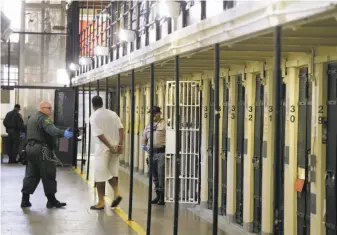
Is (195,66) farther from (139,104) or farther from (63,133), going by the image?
(139,104)

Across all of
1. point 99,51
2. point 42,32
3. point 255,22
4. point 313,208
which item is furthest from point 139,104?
point 255,22

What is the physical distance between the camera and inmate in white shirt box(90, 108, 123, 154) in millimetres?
10539

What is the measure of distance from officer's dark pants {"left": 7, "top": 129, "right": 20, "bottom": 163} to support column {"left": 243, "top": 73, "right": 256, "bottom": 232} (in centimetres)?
1186

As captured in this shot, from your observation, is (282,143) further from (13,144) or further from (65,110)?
(13,144)

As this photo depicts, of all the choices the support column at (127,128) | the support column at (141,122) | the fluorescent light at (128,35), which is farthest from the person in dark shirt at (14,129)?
the fluorescent light at (128,35)

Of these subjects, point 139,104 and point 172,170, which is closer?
point 172,170

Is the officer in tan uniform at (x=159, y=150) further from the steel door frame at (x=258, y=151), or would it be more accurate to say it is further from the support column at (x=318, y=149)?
the support column at (x=318, y=149)

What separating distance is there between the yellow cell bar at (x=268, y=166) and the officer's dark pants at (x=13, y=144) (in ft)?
41.2

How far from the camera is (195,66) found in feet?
33.0

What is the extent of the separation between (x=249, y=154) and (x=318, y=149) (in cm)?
204

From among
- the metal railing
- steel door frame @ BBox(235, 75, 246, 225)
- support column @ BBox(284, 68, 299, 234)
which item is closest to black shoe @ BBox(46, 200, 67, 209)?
the metal railing

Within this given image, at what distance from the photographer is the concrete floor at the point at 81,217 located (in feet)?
30.1

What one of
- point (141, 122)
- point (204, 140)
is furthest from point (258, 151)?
point (141, 122)

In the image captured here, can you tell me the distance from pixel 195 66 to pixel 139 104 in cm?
745
